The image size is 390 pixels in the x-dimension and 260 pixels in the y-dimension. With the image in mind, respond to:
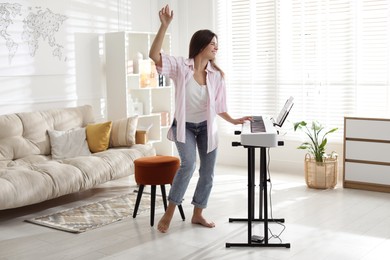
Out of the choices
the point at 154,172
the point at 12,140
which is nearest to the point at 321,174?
the point at 154,172

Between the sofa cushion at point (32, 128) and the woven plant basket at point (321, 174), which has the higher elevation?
the sofa cushion at point (32, 128)

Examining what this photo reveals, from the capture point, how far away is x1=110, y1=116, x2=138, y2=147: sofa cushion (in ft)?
17.7

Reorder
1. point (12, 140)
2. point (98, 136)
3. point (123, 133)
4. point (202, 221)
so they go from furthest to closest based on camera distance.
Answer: point (123, 133) < point (98, 136) < point (12, 140) < point (202, 221)

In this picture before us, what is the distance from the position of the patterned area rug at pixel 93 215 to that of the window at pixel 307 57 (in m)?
2.05

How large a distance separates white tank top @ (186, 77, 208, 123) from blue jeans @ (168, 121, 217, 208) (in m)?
0.05

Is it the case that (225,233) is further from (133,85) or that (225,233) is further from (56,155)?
(133,85)

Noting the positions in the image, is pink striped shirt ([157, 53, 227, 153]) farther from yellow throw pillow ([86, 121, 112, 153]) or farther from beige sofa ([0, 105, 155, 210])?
yellow throw pillow ([86, 121, 112, 153])

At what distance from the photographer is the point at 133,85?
19.4 ft

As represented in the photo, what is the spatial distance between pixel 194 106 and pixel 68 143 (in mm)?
1829

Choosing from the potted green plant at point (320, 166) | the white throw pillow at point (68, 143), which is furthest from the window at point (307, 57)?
the white throw pillow at point (68, 143)

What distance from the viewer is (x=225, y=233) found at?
151 inches

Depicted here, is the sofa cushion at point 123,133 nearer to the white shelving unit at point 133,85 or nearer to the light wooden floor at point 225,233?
the white shelving unit at point 133,85

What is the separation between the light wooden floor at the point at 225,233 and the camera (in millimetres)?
3446

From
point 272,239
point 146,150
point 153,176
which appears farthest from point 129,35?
point 272,239
